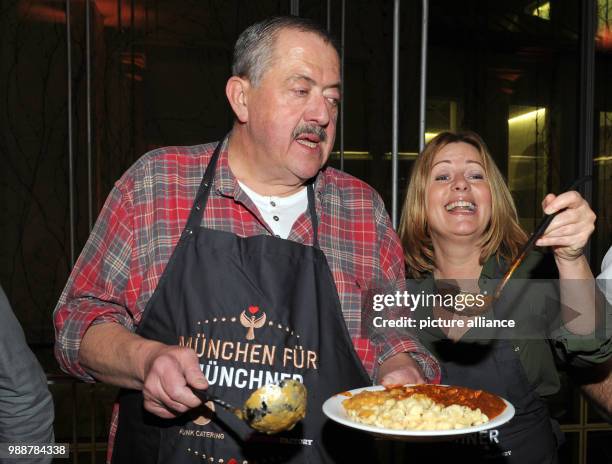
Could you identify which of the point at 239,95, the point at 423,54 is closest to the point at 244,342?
the point at 239,95

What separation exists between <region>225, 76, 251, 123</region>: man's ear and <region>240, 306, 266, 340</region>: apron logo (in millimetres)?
544

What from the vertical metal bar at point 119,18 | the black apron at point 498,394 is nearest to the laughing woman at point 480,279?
the black apron at point 498,394

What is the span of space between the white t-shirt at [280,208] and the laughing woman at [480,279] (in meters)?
0.56

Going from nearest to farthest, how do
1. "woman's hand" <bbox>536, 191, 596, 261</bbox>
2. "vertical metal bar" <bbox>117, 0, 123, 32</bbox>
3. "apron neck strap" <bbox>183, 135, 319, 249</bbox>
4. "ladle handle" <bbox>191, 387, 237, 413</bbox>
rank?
"ladle handle" <bbox>191, 387, 237, 413</bbox>
"woman's hand" <bbox>536, 191, 596, 261</bbox>
"apron neck strap" <bbox>183, 135, 319, 249</bbox>
"vertical metal bar" <bbox>117, 0, 123, 32</bbox>

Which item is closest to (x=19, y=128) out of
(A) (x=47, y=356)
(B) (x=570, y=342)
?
(A) (x=47, y=356)

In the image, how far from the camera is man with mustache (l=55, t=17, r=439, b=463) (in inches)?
53.4

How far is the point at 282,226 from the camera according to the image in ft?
5.28

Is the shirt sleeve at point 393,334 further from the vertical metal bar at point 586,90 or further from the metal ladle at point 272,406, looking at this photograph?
the vertical metal bar at point 586,90

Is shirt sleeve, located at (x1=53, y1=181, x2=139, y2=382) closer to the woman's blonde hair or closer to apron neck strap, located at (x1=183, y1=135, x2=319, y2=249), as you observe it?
apron neck strap, located at (x1=183, y1=135, x2=319, y2=249)

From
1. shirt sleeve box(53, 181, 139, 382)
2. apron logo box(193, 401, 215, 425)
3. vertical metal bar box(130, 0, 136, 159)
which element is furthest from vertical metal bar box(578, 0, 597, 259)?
vertical metal bar box(130, 0, 136, 159)

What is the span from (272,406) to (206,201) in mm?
624

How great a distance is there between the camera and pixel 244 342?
4.50ft

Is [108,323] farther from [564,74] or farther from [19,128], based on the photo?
[564,74]

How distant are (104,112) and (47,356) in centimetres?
219
